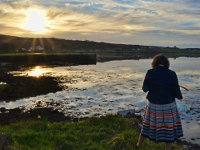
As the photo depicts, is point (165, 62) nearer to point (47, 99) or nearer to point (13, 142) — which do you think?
point (13, 142)

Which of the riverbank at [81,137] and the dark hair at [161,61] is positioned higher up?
the dark hair at [161,61]

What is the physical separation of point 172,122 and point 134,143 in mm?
2163

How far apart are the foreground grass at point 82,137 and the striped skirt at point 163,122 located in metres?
1.33

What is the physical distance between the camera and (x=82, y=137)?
951cm

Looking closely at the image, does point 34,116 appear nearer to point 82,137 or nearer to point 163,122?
point 82,137

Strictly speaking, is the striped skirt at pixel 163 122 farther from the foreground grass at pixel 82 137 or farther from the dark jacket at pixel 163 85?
the foreground grass at pixel 82 137

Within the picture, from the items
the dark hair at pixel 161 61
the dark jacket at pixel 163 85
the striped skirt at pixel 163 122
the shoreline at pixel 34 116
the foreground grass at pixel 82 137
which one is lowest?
the shoreline at pixel 34 116

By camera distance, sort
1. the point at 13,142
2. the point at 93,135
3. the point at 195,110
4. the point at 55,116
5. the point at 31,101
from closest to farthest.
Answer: the point at 13,142 → the point at 93,135 → the point at 55,116 → the point at 195,110 → the point at 31,101

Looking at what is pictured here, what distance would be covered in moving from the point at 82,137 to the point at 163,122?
12.8ft

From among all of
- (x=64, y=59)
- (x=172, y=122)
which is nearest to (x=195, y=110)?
(x=172, y=122)

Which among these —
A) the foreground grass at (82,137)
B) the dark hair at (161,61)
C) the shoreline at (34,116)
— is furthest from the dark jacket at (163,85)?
the shoreline at (34,116)

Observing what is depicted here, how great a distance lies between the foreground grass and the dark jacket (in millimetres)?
2254

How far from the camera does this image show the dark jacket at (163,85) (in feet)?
22.5

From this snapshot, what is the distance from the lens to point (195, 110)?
57.6 feet
